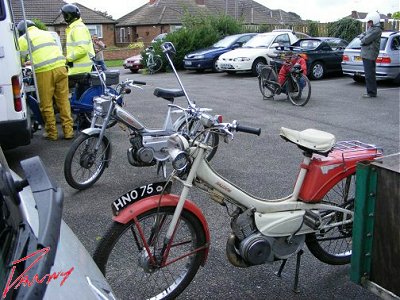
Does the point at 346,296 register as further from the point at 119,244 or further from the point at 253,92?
the point at 253,92

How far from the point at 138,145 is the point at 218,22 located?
786 inches

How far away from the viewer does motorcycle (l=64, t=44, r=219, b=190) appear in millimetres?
5227

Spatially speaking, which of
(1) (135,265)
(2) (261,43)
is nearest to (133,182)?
(1) (135,265)

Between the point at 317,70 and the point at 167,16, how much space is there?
1312 inches

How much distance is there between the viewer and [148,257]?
3.07 metres

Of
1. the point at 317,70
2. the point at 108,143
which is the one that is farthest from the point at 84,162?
the point at 317,70

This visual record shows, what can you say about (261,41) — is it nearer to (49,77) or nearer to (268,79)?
(268,79)

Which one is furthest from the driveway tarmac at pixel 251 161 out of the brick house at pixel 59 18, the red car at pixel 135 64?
the brick house at pixel 59 18

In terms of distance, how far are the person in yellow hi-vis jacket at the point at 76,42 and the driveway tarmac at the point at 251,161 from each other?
4.16ft

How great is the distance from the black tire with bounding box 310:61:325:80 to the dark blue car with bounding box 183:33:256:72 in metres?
4.16

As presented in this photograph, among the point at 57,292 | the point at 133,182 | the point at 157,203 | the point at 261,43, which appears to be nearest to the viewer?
the point at 57,292

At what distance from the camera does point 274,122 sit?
9211 mm

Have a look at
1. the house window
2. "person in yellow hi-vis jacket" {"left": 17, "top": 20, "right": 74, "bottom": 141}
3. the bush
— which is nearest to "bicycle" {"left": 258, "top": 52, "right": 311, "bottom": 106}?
"person in yellow hi-vis jacket" {"left": 17, "top": 20, "right": 74, "bottom": 141}

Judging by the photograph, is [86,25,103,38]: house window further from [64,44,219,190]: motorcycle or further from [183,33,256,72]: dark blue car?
[64,44,219,190]: motorcycle
